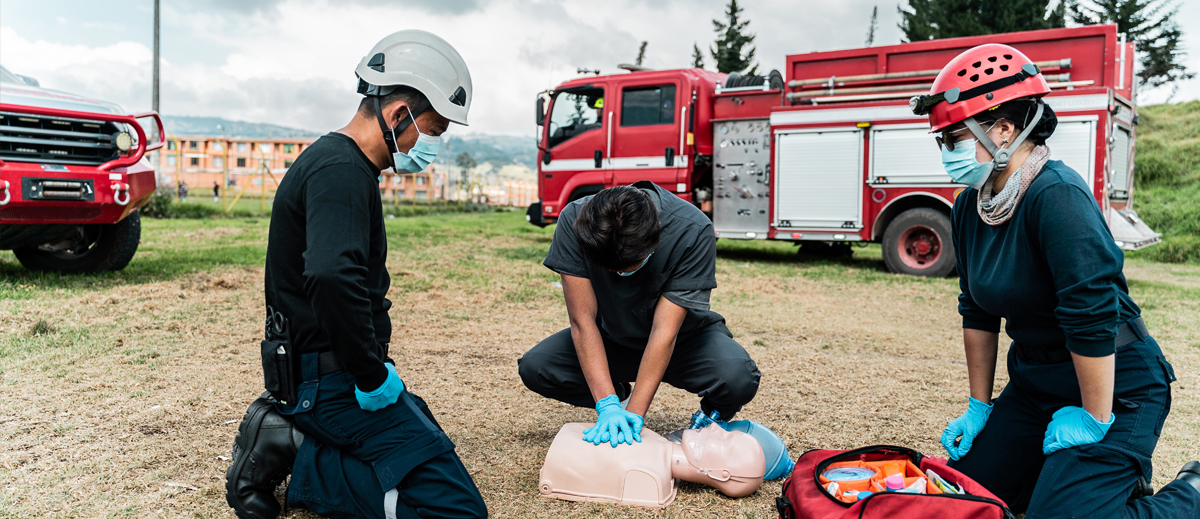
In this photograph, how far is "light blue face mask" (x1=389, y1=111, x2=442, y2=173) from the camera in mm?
2469

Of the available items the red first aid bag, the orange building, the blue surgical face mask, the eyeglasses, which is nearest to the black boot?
the red first aid bag

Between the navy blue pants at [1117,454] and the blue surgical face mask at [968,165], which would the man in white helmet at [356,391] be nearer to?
the blue surgical face mask at [968,165]

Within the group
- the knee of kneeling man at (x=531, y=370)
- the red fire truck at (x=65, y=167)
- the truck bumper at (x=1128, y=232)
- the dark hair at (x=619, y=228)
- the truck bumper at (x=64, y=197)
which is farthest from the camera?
the truck bumper at (x=1128, y=232)

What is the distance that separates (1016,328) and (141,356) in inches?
176

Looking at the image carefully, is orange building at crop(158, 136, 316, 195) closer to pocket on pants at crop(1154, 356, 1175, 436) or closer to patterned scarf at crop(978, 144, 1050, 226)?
patterned scarf at crop(978, 144, 1050, 226)

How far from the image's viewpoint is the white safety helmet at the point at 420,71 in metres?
2.43

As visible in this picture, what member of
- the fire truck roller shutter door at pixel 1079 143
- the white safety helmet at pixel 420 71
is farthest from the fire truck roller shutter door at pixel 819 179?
the white safety helmet at pixel 420 71

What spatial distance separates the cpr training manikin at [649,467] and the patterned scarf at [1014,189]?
1109 mm

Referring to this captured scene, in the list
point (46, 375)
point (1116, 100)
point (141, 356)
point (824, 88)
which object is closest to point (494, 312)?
point (141, 356)

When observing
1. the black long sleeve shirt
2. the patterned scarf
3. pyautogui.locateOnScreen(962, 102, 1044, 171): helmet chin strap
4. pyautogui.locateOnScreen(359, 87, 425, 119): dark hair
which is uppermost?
pyautogui.locateOnScreen(359, 87, 425, 119): dark hair

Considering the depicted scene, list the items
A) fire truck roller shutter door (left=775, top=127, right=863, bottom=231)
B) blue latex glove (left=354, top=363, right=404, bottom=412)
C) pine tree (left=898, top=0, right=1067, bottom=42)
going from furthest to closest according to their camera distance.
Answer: pine tree (left=898, top=0, right=1067, bottom=42), fire truck roller shutter door (left=775, top=127, right=863, bottom=231), blue latex glove (left=354, top=363, right=404, bottom=412)

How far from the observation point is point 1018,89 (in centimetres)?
237

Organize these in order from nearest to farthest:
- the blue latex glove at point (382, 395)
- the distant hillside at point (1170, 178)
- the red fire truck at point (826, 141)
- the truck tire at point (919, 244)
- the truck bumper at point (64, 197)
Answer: the blue latex glove at point (382, 395), the truck bumper at point (64, 197), the red fire truck at point (826, 141), the truck tire at point (919, 244), the distant hillside at point (1170, 178)

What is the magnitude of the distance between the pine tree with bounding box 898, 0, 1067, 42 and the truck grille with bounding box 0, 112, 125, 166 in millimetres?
25023
